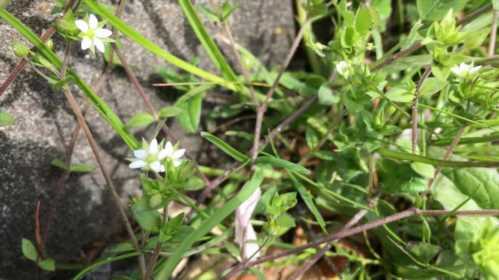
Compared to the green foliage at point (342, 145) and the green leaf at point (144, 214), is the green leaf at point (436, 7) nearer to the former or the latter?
the green foliage at point (342, 145)

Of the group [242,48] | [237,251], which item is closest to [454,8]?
[242,48]

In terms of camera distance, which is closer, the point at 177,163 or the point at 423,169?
the point at 177,163

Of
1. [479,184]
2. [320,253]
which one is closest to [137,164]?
[320,253]

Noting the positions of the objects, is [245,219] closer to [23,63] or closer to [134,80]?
[134,80]

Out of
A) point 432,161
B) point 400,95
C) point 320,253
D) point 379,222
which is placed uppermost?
point 400,95

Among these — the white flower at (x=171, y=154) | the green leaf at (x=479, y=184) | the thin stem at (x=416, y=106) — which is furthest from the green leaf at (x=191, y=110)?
the green leaf at (x=479, y=184)

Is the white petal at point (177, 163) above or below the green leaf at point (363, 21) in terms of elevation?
below

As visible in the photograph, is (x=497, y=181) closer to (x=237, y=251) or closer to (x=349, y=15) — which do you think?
(x=349, y=15)
